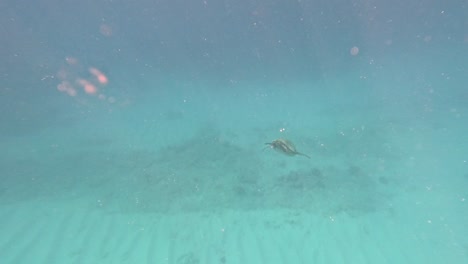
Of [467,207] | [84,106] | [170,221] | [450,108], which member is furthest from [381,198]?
[84,106]

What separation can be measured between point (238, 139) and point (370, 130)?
740 cm

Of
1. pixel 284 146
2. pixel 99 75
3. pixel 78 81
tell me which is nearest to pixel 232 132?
pixel 284 146

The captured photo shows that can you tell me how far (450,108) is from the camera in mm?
17922

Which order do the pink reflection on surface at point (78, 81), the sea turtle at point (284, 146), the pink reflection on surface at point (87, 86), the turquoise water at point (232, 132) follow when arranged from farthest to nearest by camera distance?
the pink reflection on surface at point (87, 86)
the pink reflection on surface at point (78, 81)
the turquoise water at point (232, 132)
the sea turtle at point (284, 146)

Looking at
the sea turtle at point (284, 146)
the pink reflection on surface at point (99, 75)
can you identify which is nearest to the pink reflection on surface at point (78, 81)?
the pink reflection on surface at point (99, 75)

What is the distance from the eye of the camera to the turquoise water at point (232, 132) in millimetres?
8672

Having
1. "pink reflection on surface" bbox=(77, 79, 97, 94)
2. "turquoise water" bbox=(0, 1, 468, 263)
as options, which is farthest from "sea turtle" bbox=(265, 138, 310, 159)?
"pink reflection on surface" bbox=(77, 79, 97, 94)

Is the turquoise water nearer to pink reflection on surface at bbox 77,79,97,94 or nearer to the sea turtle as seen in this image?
pink reflection on surface at bbox 77,79,97,94

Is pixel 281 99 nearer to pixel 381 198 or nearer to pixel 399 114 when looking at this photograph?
pixel 399 114

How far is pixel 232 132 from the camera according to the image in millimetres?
14633

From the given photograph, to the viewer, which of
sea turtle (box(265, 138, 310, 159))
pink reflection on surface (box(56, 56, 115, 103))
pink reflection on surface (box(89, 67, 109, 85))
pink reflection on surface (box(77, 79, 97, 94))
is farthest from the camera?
pink reflection on surface (box(89, 67, 109, 85))

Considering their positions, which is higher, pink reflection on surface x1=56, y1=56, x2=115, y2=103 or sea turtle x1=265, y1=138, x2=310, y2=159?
pink reflection on surface x1=56, y1=56, x2=115, y2=103

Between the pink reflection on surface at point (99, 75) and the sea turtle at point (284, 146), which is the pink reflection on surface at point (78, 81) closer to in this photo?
the pink reflection on surface at point (99, 75)

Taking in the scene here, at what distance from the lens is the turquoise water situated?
8.67m
